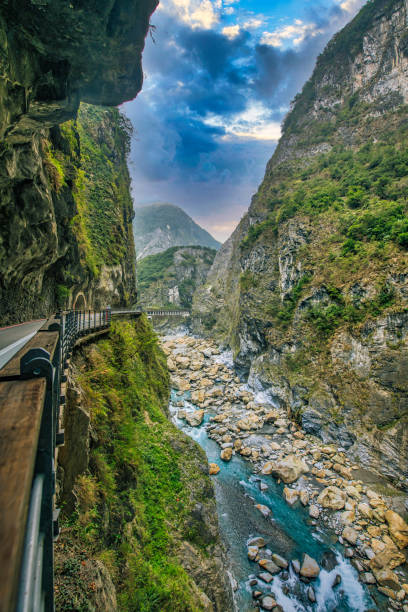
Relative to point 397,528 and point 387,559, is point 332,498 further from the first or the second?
point 387,559

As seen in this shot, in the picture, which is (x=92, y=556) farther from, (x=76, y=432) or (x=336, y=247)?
(x=336, y=247)

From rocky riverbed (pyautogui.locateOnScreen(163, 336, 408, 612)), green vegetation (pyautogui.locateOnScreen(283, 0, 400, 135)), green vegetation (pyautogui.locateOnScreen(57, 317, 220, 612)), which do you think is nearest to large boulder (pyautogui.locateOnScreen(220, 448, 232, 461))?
rocky riverbed (pyautogui.locateOnScreen(163, 336, 408, 612))

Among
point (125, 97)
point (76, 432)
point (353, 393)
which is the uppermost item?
point (125, 97)

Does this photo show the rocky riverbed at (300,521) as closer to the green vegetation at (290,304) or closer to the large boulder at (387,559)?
the large boulder at (387,559)

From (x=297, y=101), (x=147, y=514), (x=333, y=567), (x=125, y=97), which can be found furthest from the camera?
(x=297, y=101)

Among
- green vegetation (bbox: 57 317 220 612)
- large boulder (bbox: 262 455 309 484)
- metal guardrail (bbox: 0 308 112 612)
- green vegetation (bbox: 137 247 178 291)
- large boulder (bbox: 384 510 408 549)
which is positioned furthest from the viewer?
green vegetation (bbox: 137 247 178 291)

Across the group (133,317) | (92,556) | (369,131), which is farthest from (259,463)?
(369,131)

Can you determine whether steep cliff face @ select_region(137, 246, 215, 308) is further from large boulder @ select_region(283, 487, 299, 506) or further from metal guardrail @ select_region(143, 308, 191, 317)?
large boulder @ select_region(283, 487, 299, 506)
